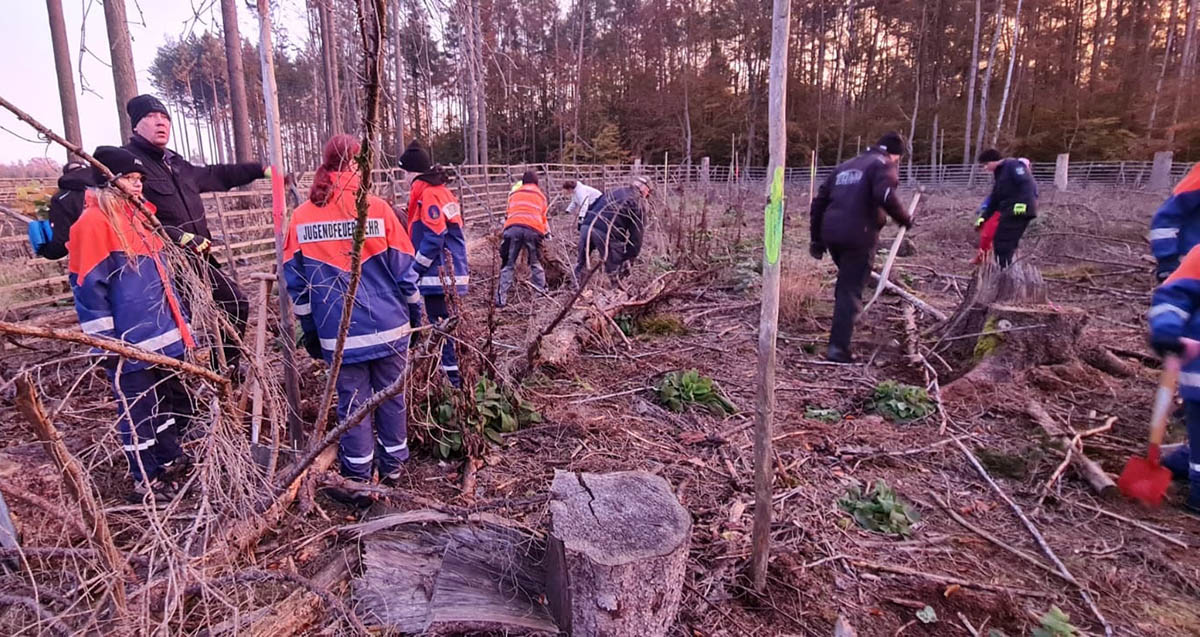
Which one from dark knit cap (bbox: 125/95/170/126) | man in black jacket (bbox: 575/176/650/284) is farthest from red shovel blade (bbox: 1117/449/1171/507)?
dark knit cap (bbox: 125/95/170/126)

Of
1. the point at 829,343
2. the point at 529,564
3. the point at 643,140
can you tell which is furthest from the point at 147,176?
the point at 643,140

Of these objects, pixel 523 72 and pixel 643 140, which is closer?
pixel 523 72

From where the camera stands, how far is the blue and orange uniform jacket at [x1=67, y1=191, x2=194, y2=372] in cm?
261

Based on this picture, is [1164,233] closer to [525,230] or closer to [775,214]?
[775,214]

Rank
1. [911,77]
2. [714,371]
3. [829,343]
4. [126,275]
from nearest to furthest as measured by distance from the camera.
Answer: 1. [126,275]
2. [714,371]
3. [829,343]
4. [911,77]

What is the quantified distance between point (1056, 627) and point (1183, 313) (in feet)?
5.49

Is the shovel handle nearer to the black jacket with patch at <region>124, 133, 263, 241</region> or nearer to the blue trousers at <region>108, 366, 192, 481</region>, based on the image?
the blue trousers at <region>108, 366, 192, 481</region>

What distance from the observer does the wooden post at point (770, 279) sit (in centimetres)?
192

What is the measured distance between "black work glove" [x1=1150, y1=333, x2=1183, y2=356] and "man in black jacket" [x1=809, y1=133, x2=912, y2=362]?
2.22 m

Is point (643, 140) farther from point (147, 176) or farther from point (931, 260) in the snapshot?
point (147, 176)

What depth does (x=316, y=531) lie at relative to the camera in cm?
255

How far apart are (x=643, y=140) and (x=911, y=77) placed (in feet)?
50.3

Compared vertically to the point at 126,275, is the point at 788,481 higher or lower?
lower

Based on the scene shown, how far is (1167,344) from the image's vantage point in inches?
104
